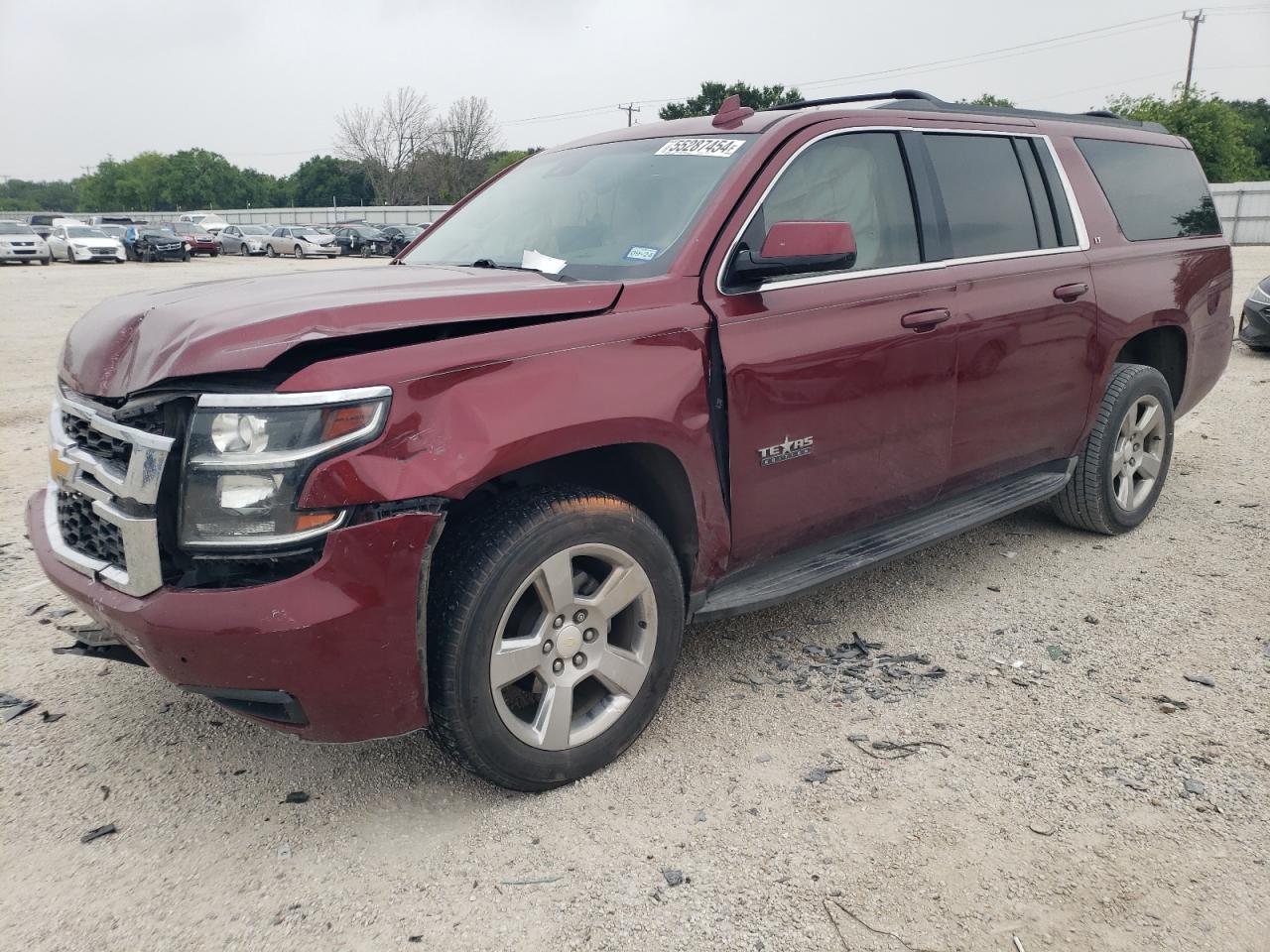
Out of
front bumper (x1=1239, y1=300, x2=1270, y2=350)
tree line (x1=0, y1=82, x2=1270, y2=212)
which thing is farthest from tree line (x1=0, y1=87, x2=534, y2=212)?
front bumper (x1=1239, y1=300, x2=1270, y2=350)

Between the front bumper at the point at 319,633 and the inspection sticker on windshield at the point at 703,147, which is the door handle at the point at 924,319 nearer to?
the inspection sticker on windshield at the point at 703,147

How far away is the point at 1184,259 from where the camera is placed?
486cm

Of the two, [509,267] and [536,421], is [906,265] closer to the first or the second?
[509,267]

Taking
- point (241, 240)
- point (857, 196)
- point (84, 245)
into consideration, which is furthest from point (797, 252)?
point (241, 240)

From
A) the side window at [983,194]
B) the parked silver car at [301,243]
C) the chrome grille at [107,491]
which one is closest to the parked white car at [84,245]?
the parked silver car at [301,243]

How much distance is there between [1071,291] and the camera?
13.7ft

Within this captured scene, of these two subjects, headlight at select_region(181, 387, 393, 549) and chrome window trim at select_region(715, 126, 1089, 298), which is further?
chrome window trim at select_region(715, 126, 1089, 298)

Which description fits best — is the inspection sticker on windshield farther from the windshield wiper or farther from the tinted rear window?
the tinted rear window

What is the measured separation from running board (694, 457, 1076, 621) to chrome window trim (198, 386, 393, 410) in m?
1.34

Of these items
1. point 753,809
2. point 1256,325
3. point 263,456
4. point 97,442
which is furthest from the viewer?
point 1256,325

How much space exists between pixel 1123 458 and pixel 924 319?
1902 millimetres

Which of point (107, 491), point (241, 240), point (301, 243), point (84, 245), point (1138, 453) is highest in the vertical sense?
point (241, 240)

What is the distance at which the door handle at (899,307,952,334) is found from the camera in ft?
11.5

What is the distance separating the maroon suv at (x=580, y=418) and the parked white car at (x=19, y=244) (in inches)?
1297
